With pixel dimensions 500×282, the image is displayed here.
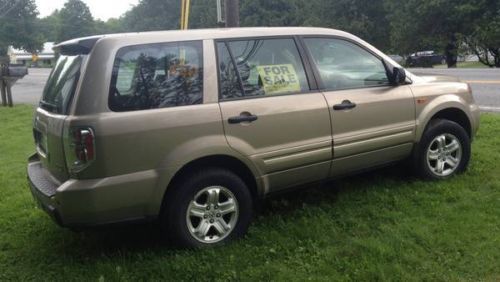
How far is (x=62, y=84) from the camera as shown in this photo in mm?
4031

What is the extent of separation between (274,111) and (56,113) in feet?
5.22

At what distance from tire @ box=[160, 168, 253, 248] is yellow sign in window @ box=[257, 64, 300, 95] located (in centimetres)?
76

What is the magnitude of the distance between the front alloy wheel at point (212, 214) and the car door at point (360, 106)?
1048 mm

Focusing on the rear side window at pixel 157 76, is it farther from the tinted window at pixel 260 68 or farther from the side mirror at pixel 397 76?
the side mirror at pixel 397 76

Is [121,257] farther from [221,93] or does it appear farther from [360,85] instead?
[360,85]

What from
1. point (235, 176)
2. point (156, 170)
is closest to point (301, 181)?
point (235, 176)

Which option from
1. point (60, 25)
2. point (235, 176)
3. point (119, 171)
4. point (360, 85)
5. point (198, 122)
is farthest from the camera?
point (60, 25)

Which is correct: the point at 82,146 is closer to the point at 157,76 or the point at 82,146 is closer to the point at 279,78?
the point at 157,76

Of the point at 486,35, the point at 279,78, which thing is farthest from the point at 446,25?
the point at 279,78

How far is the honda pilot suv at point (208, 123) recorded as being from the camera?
361 cm

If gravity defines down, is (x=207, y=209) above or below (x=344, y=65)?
below

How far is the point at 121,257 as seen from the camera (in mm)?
4043

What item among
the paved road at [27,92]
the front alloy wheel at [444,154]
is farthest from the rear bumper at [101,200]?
the paved road at [27,92]

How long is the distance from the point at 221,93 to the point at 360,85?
56.3 inches
